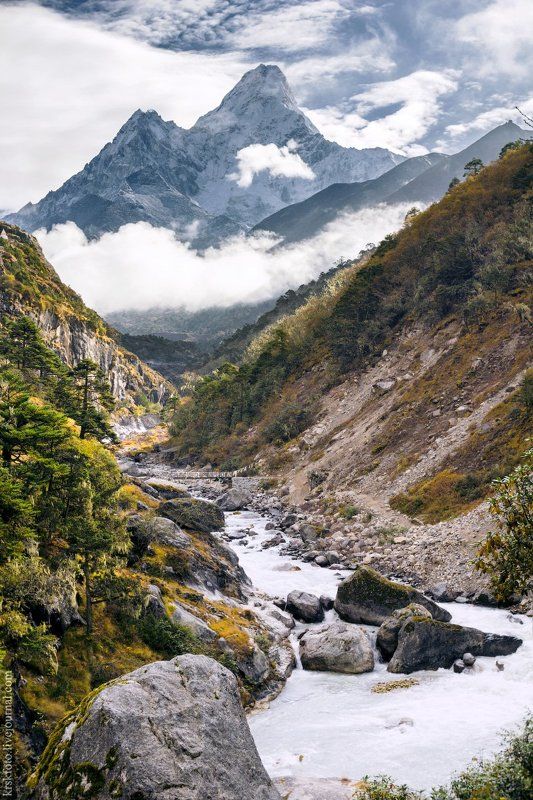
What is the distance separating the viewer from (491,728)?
714 inches

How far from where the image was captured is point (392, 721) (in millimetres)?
19484

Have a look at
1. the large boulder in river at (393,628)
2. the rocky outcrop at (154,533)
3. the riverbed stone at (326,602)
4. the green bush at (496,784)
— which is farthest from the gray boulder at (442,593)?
the green bush at (496,784)

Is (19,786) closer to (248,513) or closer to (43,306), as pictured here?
(248,513)

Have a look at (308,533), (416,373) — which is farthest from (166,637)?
(416,373)

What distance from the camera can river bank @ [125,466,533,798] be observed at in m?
16.6

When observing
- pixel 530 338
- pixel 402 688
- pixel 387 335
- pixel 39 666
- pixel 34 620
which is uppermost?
pixel 387 335

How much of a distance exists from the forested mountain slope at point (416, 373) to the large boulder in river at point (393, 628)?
14891 mm

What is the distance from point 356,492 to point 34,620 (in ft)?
120

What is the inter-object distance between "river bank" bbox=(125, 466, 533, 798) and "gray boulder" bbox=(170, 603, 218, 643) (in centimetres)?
393

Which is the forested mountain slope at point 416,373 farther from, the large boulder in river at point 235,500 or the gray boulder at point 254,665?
the gray boulder at point 254,665

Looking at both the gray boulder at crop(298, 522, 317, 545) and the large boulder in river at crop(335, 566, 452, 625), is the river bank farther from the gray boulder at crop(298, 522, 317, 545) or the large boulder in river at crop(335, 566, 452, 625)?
the gray boulder at crop(298, 522, 317, 545)

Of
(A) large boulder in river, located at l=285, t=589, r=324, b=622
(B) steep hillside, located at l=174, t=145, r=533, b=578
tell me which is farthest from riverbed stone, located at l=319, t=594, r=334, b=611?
(B) steep hillside, located at l=174, t=145, r=533, b=578

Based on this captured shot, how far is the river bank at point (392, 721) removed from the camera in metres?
16.6

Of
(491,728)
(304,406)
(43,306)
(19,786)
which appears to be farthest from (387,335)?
(43,306)
